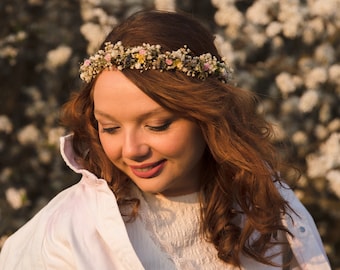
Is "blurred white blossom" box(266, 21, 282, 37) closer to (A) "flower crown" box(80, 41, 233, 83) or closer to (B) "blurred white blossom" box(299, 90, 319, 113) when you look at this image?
(B) "blurred white blossom" box(299, 90, 319, 113)

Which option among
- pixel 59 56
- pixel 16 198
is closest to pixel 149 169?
pixel 16 198

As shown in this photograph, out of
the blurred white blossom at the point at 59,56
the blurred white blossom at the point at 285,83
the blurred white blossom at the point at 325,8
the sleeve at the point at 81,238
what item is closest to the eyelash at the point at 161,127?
the sleeve at the point at 81,238

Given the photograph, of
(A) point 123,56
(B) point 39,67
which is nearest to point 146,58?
(A) point 123,56

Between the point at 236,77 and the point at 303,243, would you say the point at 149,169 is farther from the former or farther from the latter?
the point at 236,77

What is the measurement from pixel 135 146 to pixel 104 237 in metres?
0.25

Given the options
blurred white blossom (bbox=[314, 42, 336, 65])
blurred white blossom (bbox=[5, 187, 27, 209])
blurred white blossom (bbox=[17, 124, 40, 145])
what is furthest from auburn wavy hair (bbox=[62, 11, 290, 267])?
blurred white blossom (bbox=[314, 42, 336, 65])

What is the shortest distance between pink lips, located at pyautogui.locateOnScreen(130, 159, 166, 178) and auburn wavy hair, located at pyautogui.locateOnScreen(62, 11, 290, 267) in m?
0.13

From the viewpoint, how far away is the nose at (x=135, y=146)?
6.43 feet

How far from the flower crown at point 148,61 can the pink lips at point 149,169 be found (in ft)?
0.77

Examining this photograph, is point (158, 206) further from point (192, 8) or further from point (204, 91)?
point (192, 8)

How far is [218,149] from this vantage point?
212cm

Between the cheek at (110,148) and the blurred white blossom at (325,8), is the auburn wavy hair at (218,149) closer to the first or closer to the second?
the cheek at (110,148)

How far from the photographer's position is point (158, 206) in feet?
7.20

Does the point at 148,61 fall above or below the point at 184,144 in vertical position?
above
